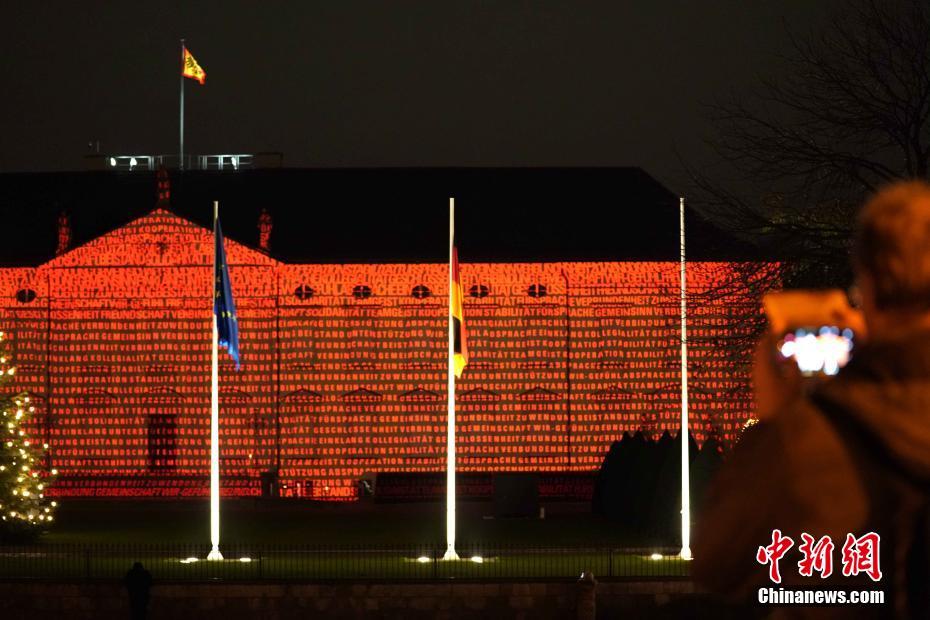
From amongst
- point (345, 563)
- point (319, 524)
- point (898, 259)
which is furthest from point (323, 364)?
point (898, 259)

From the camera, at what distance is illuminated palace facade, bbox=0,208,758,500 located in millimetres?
45281

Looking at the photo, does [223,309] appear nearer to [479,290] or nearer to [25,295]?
[479,290]

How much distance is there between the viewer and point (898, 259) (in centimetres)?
199

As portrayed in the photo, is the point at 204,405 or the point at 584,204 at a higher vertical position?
the point at 584,204

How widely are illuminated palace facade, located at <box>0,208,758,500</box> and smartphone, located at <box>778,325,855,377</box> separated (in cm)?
4303

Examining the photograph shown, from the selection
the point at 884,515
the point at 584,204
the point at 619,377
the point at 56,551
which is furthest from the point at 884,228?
the point at 584,204

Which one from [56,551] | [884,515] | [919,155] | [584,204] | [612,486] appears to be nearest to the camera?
[884,515]

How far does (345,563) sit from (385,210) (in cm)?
2733

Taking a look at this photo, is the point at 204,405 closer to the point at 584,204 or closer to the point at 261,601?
the point at 584,204

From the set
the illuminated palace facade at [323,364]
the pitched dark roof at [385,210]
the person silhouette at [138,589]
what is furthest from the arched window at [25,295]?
the person silhouette at [138,589]

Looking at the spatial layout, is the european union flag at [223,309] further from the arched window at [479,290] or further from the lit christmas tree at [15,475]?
the arched window at [479,290]

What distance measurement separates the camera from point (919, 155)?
23016mm

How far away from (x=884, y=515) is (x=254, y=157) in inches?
1997

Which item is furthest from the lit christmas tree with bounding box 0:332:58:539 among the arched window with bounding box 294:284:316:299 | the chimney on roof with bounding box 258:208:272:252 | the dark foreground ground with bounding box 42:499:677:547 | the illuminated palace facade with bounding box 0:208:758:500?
the chimney on roof with bounding box 258:208:272:252
